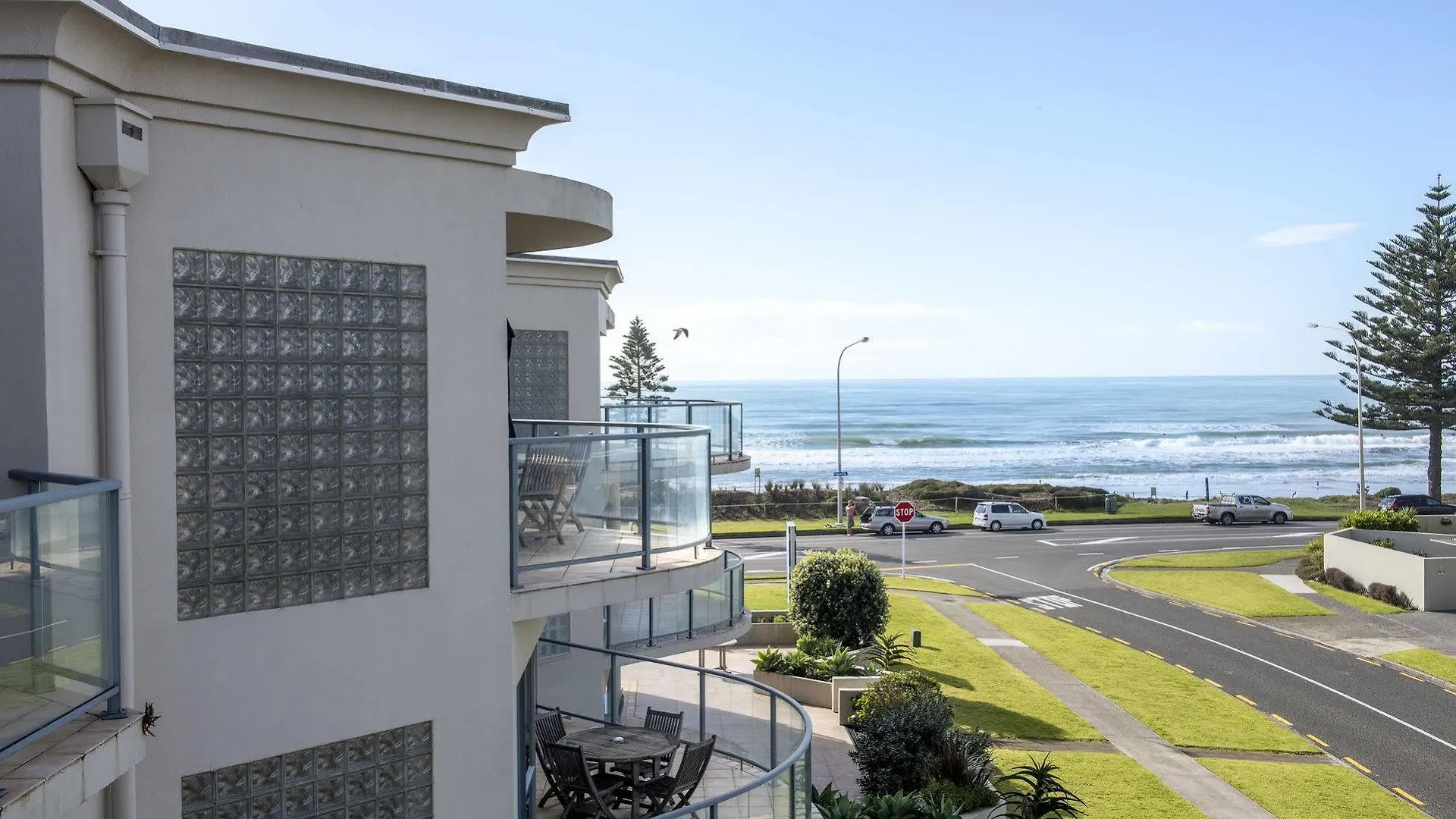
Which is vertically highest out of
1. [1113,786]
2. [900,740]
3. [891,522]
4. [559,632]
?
[559,632]

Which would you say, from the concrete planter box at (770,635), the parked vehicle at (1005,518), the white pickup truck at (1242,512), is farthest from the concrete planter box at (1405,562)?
the concrete planter box at (770,635)

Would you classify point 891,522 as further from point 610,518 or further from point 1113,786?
point 610,518

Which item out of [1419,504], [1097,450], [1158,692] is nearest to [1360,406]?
[1419,504]

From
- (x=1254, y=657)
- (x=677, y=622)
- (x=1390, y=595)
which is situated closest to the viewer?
(x=677, y=622)

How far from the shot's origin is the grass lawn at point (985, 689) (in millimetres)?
17828

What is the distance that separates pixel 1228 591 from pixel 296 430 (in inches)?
1202

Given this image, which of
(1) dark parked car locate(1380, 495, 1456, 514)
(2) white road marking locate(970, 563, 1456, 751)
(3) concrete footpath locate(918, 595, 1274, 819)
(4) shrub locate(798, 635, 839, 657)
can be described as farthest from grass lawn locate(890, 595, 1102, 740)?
(1) dark parked car locate(1380, 495, 1456, 514)

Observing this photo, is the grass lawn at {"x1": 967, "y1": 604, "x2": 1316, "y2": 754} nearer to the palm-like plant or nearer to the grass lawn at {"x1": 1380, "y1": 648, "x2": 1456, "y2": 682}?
the palm-like plant

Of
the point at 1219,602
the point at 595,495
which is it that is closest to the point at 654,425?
the point at 595,495

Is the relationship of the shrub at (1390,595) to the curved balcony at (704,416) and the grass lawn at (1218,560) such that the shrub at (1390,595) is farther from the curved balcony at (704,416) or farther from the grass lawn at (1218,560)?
the curved balcony at (704,416)

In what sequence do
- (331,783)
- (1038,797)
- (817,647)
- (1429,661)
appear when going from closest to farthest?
(331,783) → (1038,797) → (817,647) → (1429,661)

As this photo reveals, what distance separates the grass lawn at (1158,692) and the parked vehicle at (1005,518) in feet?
66.3

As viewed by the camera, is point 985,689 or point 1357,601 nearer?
point 985,689

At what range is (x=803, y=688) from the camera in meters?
19.6
